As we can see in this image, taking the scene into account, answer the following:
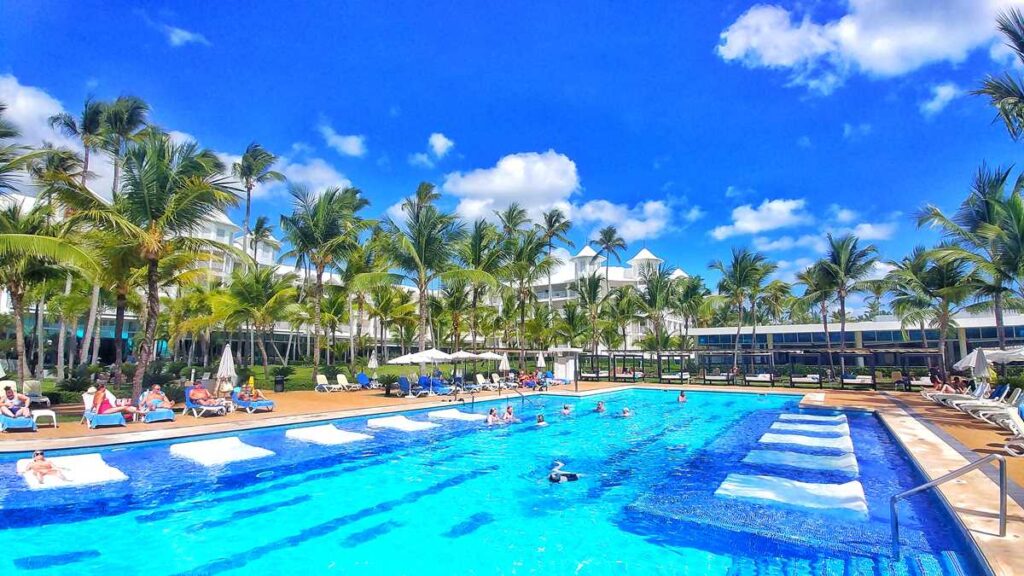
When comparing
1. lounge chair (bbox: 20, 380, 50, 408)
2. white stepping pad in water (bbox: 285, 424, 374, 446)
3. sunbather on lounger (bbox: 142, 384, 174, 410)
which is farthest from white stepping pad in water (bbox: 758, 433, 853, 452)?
lounge chair (bbox: 20, 380, 50, 408)

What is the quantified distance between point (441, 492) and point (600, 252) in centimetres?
4336

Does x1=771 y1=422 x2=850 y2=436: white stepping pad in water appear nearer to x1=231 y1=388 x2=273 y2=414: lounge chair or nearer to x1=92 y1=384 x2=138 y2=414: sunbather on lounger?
x1=231 y1=388 x2=273 y2=414: lounge chair

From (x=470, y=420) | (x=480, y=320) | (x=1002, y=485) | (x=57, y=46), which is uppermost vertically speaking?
(x=57, y=46)

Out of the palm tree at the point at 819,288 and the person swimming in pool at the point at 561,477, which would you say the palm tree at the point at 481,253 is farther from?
the palm tree at the point at 819,288

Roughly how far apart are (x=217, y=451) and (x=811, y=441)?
13397mm

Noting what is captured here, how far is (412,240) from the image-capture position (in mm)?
22891

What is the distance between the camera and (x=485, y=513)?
25.6ft

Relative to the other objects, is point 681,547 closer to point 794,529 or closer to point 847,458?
point 794,529

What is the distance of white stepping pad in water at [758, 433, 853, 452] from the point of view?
1188 cm

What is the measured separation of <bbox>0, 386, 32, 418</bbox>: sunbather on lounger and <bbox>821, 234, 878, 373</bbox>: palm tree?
32447 mm

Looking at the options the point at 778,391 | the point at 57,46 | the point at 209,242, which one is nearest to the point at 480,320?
the point at 778,391

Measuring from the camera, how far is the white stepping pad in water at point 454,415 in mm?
16594

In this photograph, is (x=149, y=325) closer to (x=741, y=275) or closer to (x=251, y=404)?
(x=251, y=404)

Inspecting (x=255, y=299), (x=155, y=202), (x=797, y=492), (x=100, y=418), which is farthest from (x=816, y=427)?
(x=255, y=299)
